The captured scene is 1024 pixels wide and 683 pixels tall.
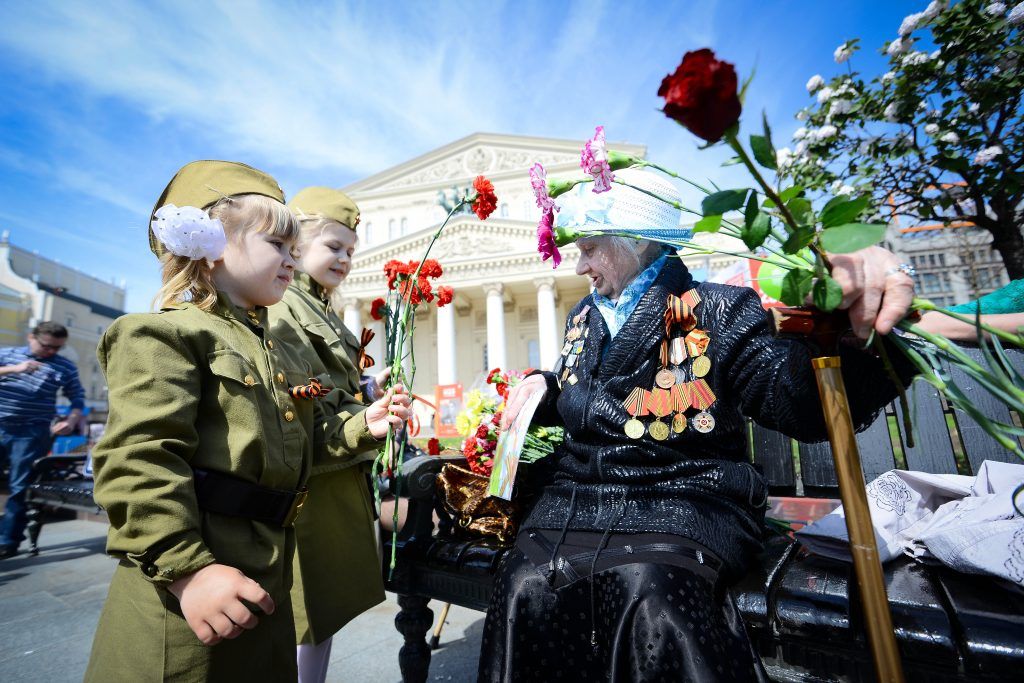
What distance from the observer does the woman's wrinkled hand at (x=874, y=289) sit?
2.83 ft

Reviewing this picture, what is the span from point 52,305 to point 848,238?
51.3 metres

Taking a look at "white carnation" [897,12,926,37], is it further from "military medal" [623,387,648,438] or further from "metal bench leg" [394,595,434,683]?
"metal bench leg" [394,595,434,683]

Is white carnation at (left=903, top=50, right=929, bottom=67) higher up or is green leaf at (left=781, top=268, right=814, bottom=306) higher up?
white carnation at (left=903, top=50, right=929, bottom=67)

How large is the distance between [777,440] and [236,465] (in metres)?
2.45

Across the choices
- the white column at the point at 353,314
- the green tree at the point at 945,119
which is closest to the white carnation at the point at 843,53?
the green tree at the point at 945,119

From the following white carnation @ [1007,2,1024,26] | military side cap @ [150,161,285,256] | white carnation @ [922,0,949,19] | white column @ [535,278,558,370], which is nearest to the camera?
military side cap @ [150,161,285,256]

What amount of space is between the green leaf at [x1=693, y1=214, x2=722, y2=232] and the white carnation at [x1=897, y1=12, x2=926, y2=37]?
5186mm

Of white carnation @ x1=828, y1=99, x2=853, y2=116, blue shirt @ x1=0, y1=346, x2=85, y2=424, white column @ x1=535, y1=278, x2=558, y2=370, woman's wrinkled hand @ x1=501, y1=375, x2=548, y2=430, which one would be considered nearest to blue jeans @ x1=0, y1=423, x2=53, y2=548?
blue shirt @ x1=0, y1=346, x2=85, y2=424

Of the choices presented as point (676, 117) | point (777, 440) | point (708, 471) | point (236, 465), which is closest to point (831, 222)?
point (676, 117)

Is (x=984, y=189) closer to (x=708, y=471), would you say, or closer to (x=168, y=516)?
(x=708, y=471)

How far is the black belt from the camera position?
1104 mm

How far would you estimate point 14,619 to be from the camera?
292 centimetres

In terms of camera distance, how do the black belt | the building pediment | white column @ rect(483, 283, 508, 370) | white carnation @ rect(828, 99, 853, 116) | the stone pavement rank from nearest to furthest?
the black belt → the stone pavement → white carnation @ rect(828, 99, 853, 116) → white column @ rect(483, 283, 508, 370) → the building pediment

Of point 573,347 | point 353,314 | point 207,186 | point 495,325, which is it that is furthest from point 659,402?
point 353,314
